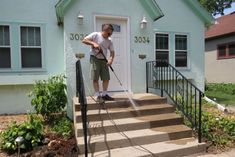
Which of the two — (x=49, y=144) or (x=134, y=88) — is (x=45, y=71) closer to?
(x=134, y=88)

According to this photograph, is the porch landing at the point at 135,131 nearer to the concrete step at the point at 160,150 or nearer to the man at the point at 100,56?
the concrete step at the point at 160,150

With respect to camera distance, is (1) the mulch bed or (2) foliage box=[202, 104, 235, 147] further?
(2) foliage box=[202, 104, 235, 147]

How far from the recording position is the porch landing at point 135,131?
454 cm

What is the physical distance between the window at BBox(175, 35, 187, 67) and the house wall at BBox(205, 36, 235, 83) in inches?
258

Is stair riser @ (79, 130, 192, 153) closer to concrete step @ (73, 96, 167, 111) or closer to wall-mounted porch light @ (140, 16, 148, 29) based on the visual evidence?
concrete step @ (73, 96, 167, 111)

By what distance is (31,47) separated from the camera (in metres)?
7.41

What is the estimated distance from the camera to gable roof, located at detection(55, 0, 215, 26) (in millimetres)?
6336

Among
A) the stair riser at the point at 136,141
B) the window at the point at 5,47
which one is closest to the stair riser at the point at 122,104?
the stair riser at the point at 136,141

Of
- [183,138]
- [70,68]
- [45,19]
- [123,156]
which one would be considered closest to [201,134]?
[183,138]

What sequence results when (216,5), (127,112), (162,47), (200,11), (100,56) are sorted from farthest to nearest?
(216,5) → (200,11) → (162,47) → (100,56) → (127,112)

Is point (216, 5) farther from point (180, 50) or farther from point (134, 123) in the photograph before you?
point (134, 123)

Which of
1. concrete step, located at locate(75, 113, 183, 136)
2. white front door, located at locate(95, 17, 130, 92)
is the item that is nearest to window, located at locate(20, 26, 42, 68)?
white front door, located at locate(95, 17, 130, 92)

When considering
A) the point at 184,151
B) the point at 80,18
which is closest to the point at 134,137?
the point at 184,151

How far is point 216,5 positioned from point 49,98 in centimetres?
2071
